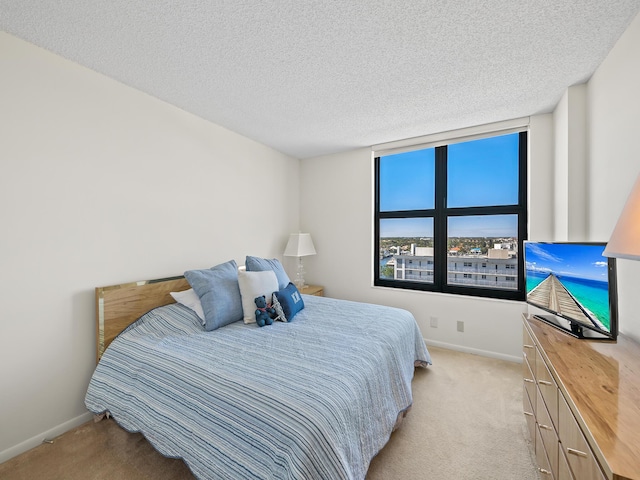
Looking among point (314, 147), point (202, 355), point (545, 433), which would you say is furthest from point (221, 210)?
point (545, 433)

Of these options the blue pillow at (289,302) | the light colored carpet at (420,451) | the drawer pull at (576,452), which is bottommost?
the light colored carpet at (420,451)

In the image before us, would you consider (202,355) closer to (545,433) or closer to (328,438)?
(328,438)

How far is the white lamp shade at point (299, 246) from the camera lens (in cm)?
365

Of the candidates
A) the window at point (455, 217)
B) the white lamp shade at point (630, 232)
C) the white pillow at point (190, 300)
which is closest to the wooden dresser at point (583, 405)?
the white lamp shade at point (630, 232)

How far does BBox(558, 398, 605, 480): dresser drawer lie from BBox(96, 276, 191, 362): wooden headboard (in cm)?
258

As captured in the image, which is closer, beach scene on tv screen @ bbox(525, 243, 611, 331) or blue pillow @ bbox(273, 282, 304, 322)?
beach scene on tv screen @ bbox(525, 243, 611, 331)

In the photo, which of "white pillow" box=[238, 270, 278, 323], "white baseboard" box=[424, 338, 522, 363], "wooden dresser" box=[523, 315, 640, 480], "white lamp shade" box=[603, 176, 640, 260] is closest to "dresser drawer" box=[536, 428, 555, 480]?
"wooden dresser" box=[523, 315, 640, 480]

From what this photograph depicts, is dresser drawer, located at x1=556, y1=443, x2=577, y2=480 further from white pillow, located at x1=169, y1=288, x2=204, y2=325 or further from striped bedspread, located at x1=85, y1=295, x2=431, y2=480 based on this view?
white pillow, located at x1=169, y1=288, x2=204, y2=325

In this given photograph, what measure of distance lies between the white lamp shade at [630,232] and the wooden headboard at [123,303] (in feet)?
9.02

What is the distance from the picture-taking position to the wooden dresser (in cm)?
74

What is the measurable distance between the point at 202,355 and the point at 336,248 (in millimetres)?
2429

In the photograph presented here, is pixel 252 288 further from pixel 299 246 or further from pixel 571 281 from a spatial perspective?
pixel 571 281

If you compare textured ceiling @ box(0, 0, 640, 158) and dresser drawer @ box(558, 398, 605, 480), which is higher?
textured ceiling @ box(0, 0, 640, 158)

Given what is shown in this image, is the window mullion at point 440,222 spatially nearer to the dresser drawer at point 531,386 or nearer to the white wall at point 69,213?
the dresser drawer at point 531,386
